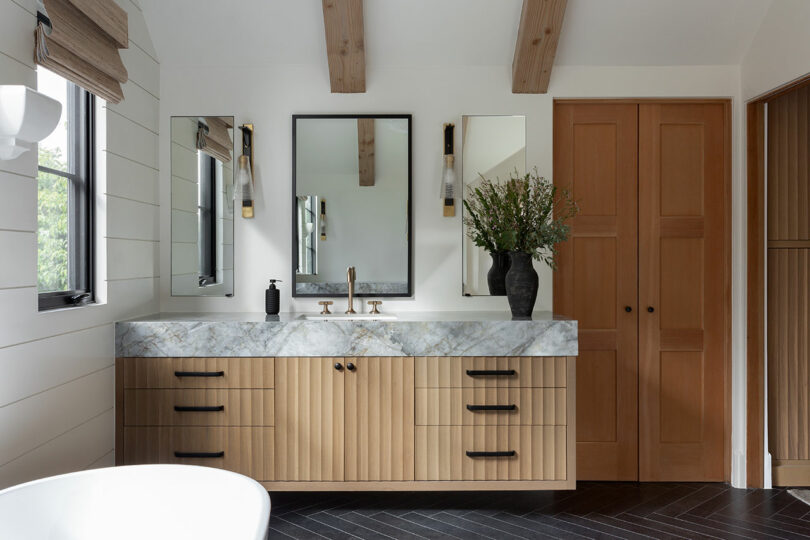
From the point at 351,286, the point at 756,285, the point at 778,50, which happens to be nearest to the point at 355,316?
the point at 351,286

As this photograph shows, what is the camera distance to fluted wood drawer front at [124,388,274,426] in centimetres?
277

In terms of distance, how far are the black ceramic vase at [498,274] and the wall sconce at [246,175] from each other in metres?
1.39

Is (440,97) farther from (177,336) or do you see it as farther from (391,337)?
(177,336)

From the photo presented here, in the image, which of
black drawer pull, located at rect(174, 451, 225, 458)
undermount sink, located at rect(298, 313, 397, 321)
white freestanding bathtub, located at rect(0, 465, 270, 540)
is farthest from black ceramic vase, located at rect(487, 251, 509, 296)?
white freestanding bathtub, located at rect(0, 465, 270, 540)

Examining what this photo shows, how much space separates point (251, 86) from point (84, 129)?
100cm

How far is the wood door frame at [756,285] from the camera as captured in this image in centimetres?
322

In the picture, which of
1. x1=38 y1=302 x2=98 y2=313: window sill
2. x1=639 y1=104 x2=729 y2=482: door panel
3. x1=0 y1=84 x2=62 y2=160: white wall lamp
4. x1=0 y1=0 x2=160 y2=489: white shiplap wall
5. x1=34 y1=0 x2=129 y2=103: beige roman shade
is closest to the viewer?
x1=0 y1=84 x2=62 y2=160: white wall lamp

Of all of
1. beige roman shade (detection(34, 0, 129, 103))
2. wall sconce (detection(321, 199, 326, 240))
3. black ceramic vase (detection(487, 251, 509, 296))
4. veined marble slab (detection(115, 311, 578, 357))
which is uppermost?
beige roman shade (detection(34, 0, 129, 103))

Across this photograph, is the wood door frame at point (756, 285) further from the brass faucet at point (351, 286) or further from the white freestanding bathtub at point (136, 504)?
the white freestanding bathtub at point (136, 504)

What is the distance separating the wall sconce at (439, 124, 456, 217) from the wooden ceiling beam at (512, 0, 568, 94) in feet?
1.43

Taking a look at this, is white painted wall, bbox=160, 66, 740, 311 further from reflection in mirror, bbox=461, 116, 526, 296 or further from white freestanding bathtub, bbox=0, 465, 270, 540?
white freestanding bathtub, bbox=0, 465, 270, 540

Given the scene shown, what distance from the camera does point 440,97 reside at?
3305 mm

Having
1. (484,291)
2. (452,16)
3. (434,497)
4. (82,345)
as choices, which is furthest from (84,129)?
(434,497)

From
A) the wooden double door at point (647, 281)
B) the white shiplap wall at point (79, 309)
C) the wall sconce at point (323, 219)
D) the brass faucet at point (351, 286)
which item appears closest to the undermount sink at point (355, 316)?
the brass faucet at point (351, 286)
